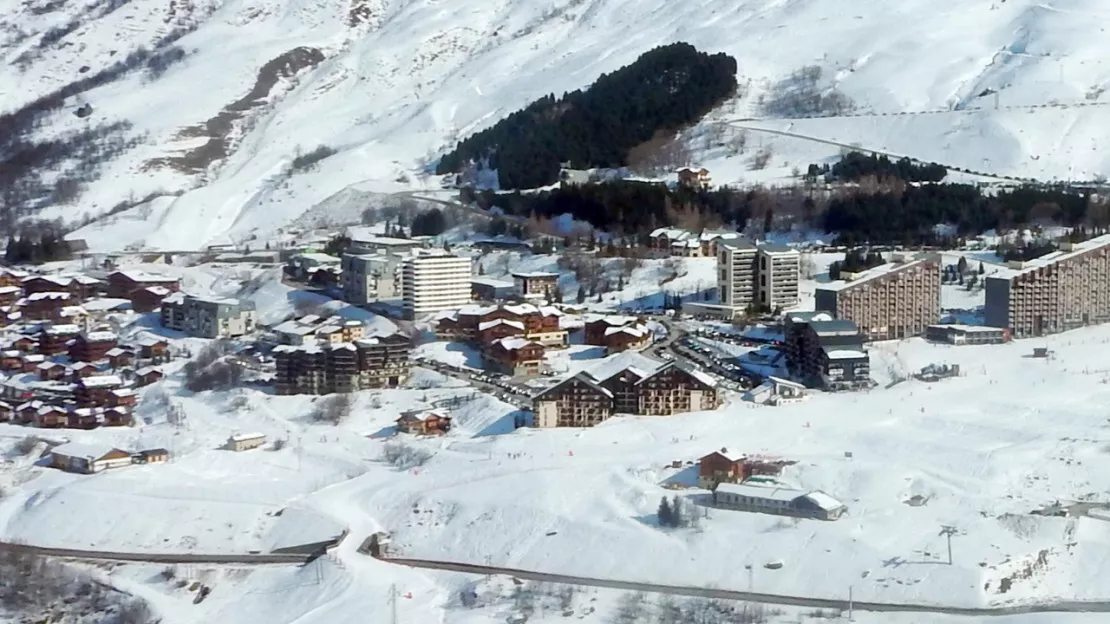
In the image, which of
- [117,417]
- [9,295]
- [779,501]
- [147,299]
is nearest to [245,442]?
[117,417]

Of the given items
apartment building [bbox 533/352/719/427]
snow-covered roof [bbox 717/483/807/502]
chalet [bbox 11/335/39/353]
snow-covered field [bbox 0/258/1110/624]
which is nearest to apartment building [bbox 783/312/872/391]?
snow-covered field [bbox 0/258/1110/624]

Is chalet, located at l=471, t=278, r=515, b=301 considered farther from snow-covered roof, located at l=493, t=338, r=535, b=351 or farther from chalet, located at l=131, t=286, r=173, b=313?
chalet, located at l=131, t=286, r=173, b=313

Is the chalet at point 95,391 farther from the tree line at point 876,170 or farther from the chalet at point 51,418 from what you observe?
the tree line at point 876,170

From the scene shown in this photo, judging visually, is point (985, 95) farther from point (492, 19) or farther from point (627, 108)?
point (492, 19)

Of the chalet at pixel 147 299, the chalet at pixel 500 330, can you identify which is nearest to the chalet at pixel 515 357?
the chalet at pixel 500 330

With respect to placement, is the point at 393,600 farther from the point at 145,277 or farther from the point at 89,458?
the point at 145,277

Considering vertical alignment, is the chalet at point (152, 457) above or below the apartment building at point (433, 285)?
below

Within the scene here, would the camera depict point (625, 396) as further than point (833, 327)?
No
